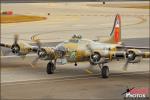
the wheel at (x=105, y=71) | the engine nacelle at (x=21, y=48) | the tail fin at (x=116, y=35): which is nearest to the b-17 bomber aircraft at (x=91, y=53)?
the wheel at (x=105, y=71)

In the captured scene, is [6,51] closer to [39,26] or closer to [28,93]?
[28,93]

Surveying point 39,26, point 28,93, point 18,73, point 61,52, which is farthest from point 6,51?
point 39,26

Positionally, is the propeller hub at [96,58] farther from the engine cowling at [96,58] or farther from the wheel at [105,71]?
the wheel at [105,71]

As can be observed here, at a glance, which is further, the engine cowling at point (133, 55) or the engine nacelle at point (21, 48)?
the engine nacelle at point (21, 48)

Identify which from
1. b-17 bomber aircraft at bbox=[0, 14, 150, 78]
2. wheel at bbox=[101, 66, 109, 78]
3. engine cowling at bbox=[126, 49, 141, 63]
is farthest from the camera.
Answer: wheel at bbox=[101, 66, 109, 78]

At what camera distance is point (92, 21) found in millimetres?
87250

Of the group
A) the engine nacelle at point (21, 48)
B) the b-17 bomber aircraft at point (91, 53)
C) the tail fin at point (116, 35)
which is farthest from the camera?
the tail fin at point (116, 35)

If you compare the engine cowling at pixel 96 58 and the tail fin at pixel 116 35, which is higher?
the tail fin at pixel 116 35

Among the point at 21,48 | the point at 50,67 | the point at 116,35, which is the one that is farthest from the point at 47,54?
the point at 116,35

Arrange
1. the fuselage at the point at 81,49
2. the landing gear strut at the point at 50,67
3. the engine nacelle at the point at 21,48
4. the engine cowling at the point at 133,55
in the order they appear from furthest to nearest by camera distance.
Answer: the engine nacelle at the point at 21,48
the landing gear strut at the point at 50,67
the fuselage at the point at 81,49
the engine cowling at the point at 133,55

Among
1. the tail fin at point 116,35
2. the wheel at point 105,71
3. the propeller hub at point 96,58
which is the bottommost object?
the wheel at point 105,71

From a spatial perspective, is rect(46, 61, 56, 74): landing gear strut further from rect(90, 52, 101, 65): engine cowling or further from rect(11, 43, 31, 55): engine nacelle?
rect(90, 52, 101, 65): engine cowling

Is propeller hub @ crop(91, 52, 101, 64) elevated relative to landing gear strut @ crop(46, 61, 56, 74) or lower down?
elevated

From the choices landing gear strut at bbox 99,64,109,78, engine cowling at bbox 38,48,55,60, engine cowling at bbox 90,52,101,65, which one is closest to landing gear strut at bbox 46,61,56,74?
engine cowling at bbox 38,48,55,60
